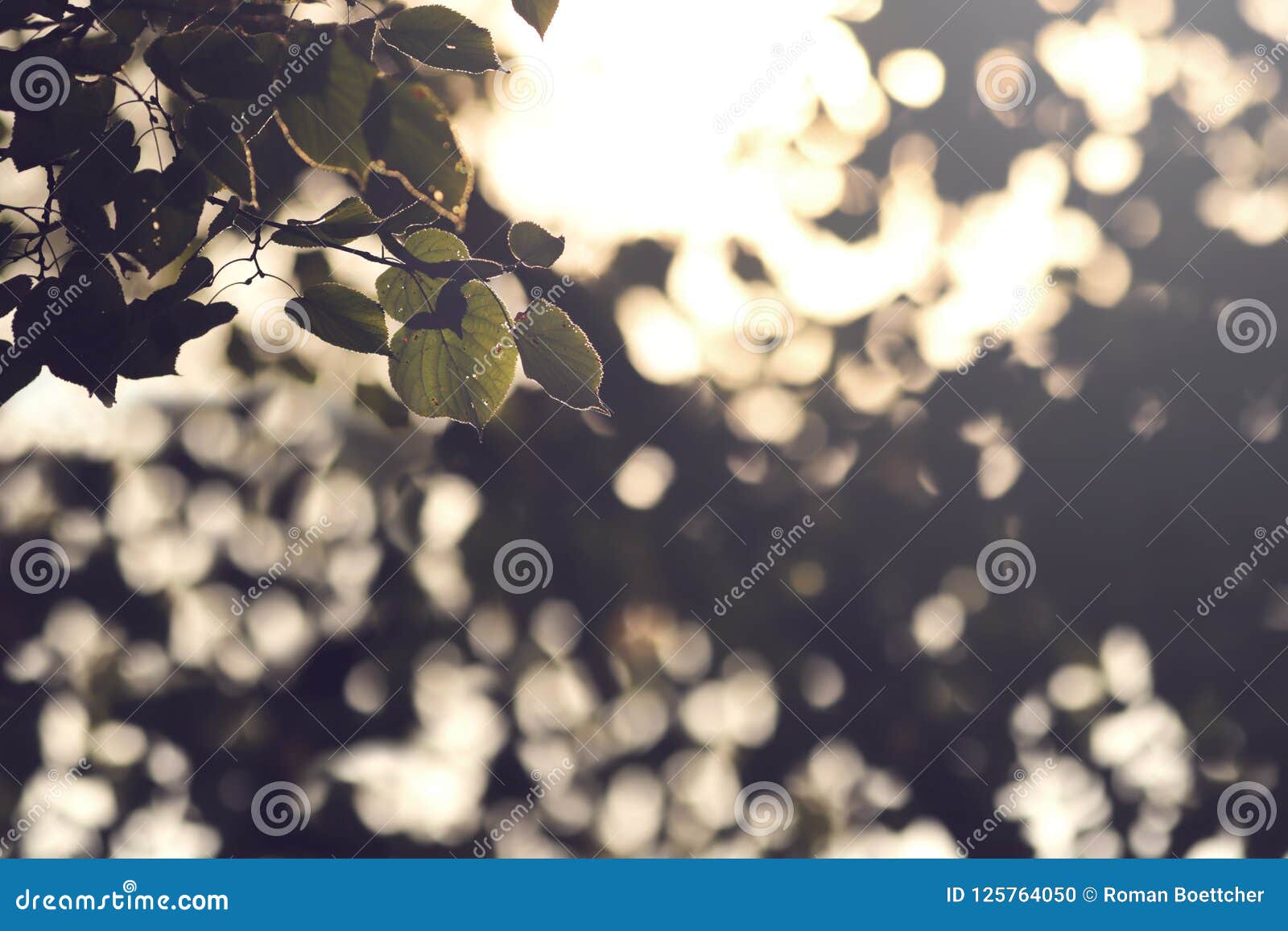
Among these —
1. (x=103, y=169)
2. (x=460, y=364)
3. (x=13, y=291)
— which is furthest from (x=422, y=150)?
(x=13, y=291)

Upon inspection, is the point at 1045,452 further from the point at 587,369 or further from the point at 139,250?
the point at 139,250

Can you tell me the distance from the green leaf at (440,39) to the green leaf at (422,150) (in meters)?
0.01

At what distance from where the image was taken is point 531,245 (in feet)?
2.79

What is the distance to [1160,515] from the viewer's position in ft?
9.48

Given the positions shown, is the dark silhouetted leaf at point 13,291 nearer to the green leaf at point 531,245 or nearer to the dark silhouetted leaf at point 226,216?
the dark silhouetted leaf at point 226,216

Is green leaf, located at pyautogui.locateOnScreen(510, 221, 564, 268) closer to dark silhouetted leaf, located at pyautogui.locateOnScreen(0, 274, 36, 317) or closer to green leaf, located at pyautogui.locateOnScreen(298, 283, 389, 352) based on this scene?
green leaf, located at pyautogui.locateOnScreen(298, 283, 389, 352)

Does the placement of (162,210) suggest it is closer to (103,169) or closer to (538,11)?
(103,169)

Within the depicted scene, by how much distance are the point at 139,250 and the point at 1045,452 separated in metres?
2.63

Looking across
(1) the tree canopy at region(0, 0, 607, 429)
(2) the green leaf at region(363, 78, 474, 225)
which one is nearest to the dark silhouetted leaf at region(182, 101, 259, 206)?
(1) the tree canopy at region(0, 0, 607, 429)

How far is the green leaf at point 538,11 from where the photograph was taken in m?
0.78

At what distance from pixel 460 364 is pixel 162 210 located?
284 millimetres

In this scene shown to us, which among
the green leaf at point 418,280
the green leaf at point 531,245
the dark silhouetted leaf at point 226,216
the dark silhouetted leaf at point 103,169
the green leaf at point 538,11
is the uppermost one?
the green leaf at point 538,11

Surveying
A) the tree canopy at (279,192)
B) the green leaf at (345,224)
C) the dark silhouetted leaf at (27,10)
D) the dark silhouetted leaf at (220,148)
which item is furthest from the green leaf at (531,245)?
the dark silhouetted leaf at (27,10)

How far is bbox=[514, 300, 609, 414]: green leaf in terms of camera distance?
780 millimetres
